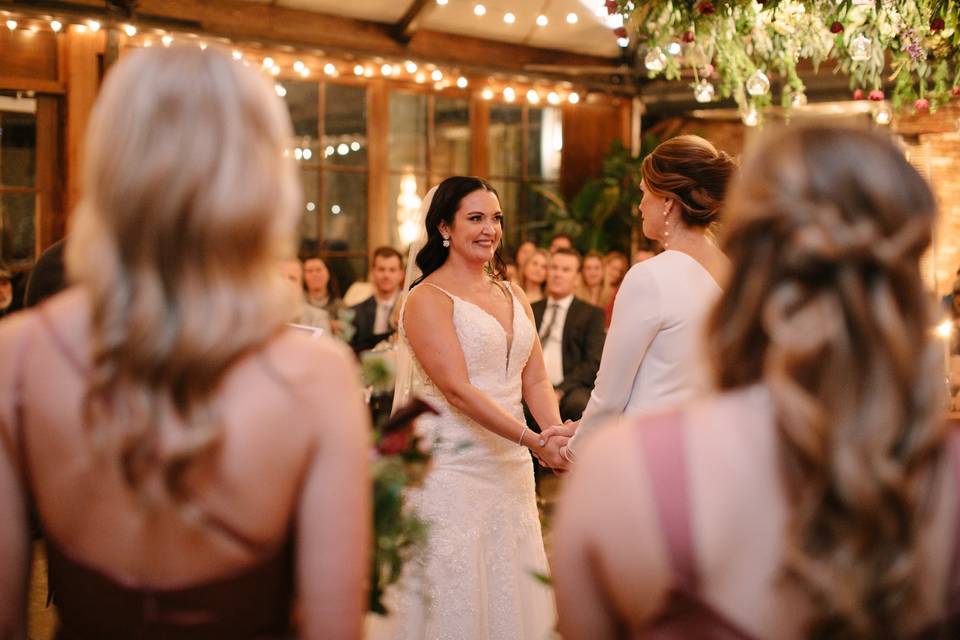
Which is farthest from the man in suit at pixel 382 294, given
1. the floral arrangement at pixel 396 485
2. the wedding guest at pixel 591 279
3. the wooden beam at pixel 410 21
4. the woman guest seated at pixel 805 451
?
the woman guest seated at pixel 805 451

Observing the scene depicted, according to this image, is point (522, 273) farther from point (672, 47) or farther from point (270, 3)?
point (672, 47)

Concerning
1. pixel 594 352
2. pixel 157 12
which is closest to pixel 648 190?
pixel 594 352

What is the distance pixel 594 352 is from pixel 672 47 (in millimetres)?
2509

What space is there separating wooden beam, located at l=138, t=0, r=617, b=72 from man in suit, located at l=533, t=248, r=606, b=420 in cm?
314

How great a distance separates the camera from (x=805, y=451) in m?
1.22

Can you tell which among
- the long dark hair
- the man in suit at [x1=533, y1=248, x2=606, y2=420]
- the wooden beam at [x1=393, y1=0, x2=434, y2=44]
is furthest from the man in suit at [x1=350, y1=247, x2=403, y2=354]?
the long dark hair

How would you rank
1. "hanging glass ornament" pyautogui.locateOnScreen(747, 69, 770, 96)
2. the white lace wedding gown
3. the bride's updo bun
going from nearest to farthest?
the bride's updo bun < the white lace wedding gown < "hanging glass ornament" pyautogui.locateOnScreen(747, 69, 770, 96)

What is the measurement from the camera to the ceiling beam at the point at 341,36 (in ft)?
28.1

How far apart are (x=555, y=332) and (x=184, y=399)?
6172 mm

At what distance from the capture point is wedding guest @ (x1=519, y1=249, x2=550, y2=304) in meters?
8.13

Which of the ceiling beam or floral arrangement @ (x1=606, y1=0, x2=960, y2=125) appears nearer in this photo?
floral arrangement @ (x1=606, y1=0, x2=960, y2=125)

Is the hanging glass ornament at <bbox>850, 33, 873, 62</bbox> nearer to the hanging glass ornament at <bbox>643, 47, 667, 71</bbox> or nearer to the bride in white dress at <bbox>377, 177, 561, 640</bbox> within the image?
the hanging glass ornament at <bbox>643, 47, 667, 71</bbox>

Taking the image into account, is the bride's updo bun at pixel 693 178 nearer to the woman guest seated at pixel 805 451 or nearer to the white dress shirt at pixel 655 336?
the white dress shirt at pixel 655 336

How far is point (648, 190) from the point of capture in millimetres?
3150
